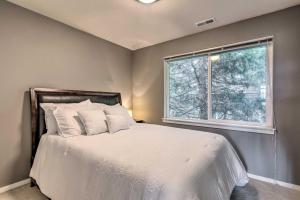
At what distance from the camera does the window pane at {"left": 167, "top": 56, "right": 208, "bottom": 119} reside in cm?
323

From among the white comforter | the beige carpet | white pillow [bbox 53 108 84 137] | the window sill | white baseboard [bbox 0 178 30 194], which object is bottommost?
the beige carpet

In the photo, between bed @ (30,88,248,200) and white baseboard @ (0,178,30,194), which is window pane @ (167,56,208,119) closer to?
bed @ (30,88,248,200)

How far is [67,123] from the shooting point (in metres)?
2.24

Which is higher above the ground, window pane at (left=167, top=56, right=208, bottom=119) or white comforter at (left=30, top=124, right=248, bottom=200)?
window pane at (left=167, top=56, right=208, bottom=119)

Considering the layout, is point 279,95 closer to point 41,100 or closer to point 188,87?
point 188,87

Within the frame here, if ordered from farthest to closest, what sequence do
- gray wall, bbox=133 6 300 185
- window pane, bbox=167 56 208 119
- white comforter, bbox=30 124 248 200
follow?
window pane, bbox=167 56 208 119, gray wall, bbox=133 6 300 185, white comforter, bbox=30 124 248 200

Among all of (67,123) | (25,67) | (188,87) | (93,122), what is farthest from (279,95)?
(25,67)

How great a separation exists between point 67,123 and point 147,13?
1.94 m

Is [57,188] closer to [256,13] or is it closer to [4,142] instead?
[4,142]

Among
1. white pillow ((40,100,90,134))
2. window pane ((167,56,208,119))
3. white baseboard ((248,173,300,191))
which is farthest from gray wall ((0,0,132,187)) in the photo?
white baseboard ((248,173,300,191))

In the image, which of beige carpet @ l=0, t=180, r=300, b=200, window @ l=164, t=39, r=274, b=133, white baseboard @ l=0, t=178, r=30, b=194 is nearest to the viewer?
beige carpet @ l=0, t=180, r=300, b=200

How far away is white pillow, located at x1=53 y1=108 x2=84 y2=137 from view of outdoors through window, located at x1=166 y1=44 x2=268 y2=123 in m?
1.97

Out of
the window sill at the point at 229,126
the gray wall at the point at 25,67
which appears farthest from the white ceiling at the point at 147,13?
the window sill at the point at 229,126

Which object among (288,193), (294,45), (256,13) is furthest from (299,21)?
(288,193)
